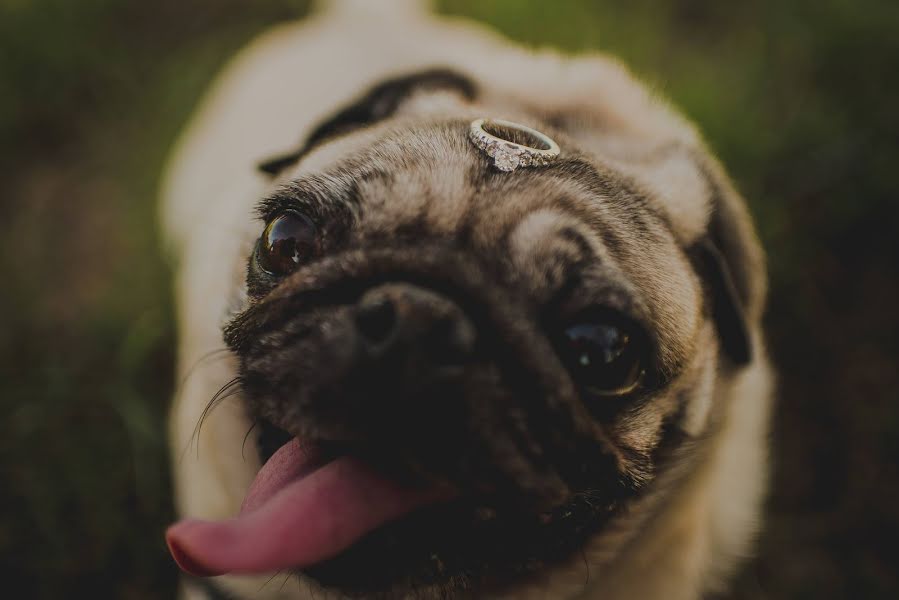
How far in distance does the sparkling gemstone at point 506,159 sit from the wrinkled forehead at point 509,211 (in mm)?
15

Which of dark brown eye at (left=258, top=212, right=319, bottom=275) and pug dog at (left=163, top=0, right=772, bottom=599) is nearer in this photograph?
pug dog at (left=163, top=0, right=772, bottom=599)

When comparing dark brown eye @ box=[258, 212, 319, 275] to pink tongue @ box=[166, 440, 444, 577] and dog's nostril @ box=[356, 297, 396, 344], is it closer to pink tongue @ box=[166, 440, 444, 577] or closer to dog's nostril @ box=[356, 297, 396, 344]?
dog's nostril @ box=[356, 297, 396, 344]

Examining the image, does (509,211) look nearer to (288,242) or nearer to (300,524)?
(288,242)

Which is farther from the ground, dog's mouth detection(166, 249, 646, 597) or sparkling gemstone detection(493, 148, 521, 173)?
sparkling gemstone detection(493, 148, 521, 173)

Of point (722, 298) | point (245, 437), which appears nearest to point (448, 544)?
point (245, 437)

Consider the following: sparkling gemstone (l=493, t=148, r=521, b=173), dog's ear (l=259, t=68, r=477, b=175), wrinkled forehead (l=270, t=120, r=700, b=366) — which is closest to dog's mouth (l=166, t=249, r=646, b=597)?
wrinkled forehead (l=270, t=120, r=700, b=366)

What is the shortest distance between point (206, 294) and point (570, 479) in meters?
1.28

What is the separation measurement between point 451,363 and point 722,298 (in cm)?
96

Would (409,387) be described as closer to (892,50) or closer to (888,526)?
(888,526)

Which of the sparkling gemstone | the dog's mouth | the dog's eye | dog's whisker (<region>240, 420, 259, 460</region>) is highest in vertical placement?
the sparkling gemstone

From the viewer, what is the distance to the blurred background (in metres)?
2.75

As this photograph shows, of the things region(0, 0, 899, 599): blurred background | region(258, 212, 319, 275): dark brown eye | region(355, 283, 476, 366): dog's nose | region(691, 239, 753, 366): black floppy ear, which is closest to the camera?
region(355, 283, 476, 366): dog's nose

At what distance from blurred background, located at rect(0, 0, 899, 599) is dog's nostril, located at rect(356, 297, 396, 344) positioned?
73.8 inches

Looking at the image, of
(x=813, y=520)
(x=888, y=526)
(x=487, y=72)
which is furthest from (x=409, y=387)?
(x=888, y=526)
